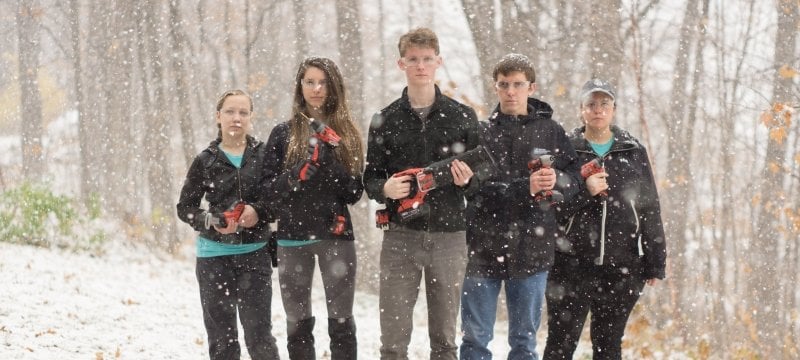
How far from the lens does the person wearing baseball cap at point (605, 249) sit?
4582 mm

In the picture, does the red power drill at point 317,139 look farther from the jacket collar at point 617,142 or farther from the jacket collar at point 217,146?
the jacket collar at point 617,142

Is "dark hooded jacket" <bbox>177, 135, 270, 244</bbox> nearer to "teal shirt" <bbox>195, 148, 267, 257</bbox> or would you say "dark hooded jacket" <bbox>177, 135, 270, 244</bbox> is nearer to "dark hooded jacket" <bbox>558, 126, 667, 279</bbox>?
"teal shirt" <bbox>195, 148, 267, 257</bbox>

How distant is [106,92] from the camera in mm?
17906

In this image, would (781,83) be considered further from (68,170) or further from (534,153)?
(68,170)

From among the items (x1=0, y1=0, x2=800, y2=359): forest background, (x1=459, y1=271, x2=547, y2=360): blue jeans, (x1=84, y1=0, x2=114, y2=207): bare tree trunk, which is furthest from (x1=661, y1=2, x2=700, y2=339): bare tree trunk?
(x1=84, y1=0, x2=114, y2=207): bare tree trunk

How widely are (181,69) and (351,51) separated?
4544mm

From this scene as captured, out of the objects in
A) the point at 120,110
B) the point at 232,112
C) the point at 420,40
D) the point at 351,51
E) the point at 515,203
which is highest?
the point at 351,51

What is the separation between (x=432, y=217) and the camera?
4.12 m

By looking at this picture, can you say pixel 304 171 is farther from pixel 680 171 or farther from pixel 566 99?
pixel 680 171

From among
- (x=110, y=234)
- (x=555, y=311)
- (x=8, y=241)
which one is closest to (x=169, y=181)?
(x=110, y=234)

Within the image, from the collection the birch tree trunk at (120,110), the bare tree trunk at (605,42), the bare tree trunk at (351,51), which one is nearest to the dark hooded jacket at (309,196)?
the bare tree trunk at (605,42)

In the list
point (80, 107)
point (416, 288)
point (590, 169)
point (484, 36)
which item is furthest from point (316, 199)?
point (80, 107)

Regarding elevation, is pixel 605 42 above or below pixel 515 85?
above

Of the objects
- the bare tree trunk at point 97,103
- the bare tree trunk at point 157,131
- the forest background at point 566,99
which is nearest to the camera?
the forest background at point 566,99
